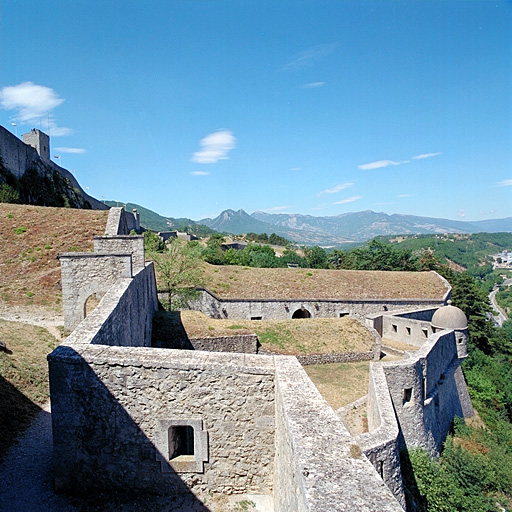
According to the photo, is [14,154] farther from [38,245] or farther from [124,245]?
[124,245]

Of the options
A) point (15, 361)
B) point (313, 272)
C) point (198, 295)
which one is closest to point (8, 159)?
point (198, 295)

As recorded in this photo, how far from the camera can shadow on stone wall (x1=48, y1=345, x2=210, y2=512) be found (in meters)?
5.49

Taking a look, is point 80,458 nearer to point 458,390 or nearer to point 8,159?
point 458,390

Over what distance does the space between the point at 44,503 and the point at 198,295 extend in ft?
71.7

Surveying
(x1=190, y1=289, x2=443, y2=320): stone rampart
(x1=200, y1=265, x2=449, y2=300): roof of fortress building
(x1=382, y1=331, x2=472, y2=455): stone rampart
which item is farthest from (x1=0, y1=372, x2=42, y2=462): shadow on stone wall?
(x1=200, y1=265, x2=449, y2=300): roof of fortress building

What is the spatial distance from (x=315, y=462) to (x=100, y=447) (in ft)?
11.8

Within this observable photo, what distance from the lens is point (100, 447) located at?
562 centimetres

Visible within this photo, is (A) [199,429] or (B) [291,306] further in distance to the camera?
(B) [291,306]

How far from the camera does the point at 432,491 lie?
10.4 m

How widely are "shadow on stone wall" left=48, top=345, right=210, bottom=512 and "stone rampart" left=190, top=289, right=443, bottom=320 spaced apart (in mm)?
22592

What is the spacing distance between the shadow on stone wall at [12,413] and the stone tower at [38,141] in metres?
48.4

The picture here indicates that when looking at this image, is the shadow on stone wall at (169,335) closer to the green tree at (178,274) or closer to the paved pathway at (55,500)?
the green tree at (178,274)

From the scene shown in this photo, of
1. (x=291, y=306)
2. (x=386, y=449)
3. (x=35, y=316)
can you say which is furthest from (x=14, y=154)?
(x=386, y=449)

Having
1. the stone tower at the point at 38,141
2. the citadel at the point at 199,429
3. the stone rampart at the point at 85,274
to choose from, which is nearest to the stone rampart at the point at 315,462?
the citadel at the point at 199,429
